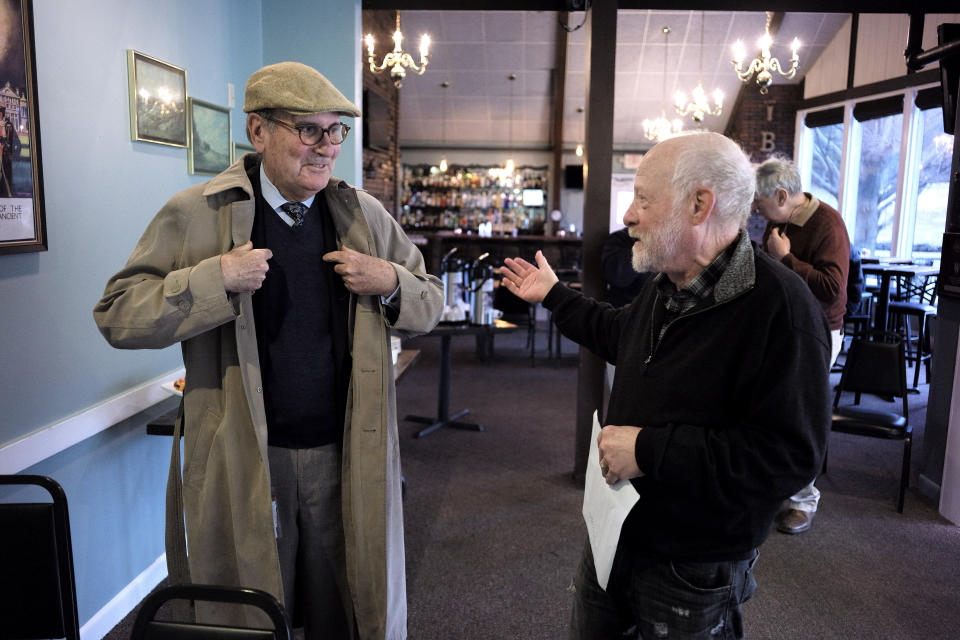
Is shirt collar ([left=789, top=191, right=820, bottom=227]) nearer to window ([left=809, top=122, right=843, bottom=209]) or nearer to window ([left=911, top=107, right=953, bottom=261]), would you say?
window ([left=911, top=107, right=953, bottom=261])

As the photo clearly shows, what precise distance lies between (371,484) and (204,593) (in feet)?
2.09

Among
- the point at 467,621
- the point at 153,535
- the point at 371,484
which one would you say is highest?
the point at 371,484

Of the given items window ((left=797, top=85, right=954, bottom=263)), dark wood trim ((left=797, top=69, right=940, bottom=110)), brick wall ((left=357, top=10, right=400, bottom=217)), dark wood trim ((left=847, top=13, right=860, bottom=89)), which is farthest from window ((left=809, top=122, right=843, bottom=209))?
brick wall ((left=357, top=10, right=400, bottom=217))

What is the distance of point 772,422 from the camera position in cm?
122

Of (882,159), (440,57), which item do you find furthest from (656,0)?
(440,57)

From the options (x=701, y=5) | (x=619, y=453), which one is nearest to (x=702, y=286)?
(x=619, y=453)

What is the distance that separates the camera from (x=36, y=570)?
4.78 ft

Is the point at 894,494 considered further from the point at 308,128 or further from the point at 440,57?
the point at 440,57

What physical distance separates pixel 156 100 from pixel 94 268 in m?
0.70

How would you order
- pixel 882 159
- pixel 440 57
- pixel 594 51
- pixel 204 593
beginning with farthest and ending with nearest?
pixel 440 57 → pixel 882 159 → pixel 594 51 → pixel 204 593

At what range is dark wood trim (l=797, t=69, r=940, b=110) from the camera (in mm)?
8446

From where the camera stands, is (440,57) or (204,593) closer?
(204,593)

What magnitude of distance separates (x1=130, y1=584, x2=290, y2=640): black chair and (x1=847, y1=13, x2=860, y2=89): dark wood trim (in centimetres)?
1112

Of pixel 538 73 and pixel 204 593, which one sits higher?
pixel 538 73
